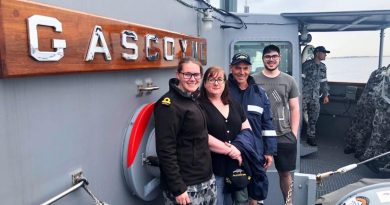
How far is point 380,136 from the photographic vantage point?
4418mm

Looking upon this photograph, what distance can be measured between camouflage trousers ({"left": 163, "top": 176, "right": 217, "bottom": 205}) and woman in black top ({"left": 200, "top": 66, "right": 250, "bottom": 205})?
180mm

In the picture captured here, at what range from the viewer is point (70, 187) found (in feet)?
4.50

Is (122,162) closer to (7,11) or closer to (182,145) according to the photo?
(182,145)

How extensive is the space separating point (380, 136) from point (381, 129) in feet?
0.31

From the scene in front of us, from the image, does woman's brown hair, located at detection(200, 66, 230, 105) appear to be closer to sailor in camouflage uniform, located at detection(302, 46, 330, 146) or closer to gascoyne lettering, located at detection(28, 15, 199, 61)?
gascoyne lettering, located at detection(28, 15, 199, 61)

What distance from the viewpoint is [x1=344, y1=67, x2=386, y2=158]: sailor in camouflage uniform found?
491 centimetres

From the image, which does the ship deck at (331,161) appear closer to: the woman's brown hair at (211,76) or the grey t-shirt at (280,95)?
the grey t-shirt at (280,95)

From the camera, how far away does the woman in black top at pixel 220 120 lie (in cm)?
206

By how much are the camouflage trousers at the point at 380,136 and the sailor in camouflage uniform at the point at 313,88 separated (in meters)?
1.08

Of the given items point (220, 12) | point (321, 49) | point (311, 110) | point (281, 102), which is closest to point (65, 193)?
point (281, 102)

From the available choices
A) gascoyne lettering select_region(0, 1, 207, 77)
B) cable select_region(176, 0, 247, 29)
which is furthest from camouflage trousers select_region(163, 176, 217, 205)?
cable select_region(176, 0, 247, 29)

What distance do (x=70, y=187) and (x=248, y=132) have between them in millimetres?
Result: 1219

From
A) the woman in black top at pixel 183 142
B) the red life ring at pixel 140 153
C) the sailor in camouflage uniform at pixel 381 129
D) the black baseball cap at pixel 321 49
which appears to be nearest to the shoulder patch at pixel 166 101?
the woman in black top at pixel 183 142

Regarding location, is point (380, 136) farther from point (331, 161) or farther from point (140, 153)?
point (140, 153)
